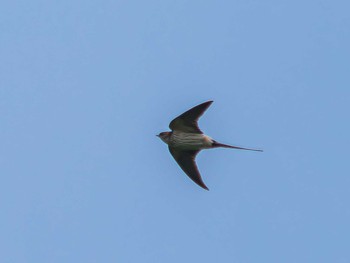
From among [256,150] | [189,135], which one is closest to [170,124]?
[189,135]

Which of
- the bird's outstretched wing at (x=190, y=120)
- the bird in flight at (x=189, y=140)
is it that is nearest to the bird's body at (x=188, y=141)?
the bird in flight at (x=189, y=140)

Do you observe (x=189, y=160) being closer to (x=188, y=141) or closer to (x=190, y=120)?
(x=188, y=141)

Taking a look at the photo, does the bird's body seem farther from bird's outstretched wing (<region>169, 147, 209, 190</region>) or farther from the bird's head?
bird's outstretched wing (<region>169, 147, 209, 190</region>)

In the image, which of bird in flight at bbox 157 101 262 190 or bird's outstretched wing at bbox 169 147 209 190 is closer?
bird in flight at bbox 157 101 262 190

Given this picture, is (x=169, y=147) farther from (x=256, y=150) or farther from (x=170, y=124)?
(x=256, y=150)

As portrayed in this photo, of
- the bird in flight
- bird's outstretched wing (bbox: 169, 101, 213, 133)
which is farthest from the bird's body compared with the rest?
bird's outstretched wing (bbox: 169, 101, 213, 133)

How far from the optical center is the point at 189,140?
32.8 m

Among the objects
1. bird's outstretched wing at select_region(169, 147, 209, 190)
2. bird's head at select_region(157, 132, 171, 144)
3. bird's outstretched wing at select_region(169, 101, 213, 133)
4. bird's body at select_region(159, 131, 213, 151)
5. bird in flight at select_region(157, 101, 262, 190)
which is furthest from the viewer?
bird's outstretched wing at select_region(169, 147, 209, 190)

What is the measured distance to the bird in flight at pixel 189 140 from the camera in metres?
31.9

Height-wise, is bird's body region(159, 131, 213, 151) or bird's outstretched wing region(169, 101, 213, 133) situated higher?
bird's outstretched wing region(169, 101, 213, 133)

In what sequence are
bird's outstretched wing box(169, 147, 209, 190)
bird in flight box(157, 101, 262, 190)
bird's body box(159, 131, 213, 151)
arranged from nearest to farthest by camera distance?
bird in flight box(157, 101, 262, 190) → bird's body box(159, 131, 213, 151) → bird's outstretched wing box(169, 147, 209, 190)

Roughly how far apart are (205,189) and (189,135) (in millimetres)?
1698

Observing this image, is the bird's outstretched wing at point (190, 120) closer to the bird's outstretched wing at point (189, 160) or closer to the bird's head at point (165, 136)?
the bird's head at point (165, 136)

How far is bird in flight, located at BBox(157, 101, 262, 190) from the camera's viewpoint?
31922 millimetres
